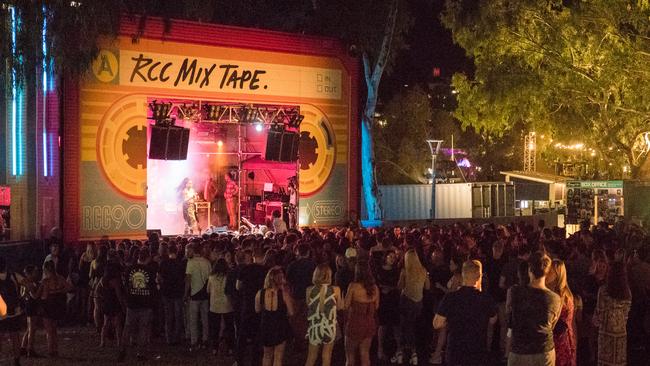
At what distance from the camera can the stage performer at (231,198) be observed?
24.4 meters

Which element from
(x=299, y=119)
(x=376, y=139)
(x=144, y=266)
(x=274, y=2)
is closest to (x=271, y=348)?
(x=144, y=266)

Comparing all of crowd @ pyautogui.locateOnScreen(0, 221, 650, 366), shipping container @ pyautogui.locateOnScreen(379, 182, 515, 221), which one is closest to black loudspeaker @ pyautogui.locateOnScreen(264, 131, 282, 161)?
crowd @ pyautogui.locateOnScreen(0, 221, 650, 366)

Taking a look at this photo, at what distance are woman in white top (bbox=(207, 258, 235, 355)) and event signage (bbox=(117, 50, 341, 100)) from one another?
1047 centimetres

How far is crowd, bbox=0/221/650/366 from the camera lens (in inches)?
348

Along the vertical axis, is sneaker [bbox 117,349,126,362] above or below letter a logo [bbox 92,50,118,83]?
below

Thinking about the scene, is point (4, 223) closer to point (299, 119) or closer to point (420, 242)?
point (299, 119)

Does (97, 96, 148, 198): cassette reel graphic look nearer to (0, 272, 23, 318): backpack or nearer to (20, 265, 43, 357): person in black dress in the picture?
(20, 265, 43, 357): person in black dress

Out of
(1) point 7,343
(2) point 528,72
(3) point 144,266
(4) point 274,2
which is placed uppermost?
(4) point 274,2

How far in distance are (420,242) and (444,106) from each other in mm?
43155

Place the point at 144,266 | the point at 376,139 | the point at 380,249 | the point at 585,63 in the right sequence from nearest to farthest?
the point at 144,266, the point at 380,249, the point at 585,63, the point at 376,139

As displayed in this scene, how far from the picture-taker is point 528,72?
81.9ft

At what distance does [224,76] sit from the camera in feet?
70.1

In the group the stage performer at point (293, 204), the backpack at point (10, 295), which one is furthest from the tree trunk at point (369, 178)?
the backpack at point (10, 295)

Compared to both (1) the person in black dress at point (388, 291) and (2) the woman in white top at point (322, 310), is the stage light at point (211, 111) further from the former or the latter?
(2) the woman in white top at point (322, 310)
